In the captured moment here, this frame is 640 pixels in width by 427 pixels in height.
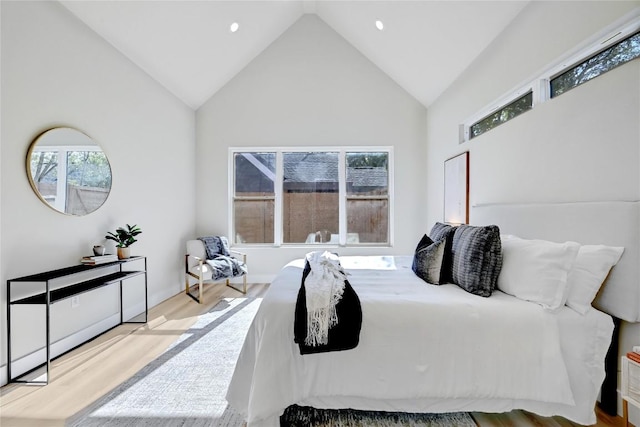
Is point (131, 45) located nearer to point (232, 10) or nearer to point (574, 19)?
point (232, 10)

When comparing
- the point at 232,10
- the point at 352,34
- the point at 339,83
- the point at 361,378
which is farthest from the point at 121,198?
the point at 352,34

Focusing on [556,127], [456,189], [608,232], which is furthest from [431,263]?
[456,189]

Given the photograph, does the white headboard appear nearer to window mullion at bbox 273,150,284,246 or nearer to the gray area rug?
the gray area rug

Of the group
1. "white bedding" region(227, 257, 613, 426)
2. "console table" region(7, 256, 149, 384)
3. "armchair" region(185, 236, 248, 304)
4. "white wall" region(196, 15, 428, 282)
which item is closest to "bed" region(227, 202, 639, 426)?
"white bedding" region(227, 257, 613, 426)

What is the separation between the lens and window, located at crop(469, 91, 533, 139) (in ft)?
8.72

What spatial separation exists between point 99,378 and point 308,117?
4.23 meters

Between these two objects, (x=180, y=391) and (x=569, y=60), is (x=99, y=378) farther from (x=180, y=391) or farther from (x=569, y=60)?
(x=569, y=60)

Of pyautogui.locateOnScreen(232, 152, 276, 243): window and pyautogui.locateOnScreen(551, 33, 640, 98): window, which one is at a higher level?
pyautogui.locateOnScreen(551, 33, 640, 98): window

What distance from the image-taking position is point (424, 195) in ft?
16.4

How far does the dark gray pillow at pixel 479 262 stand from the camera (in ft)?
6.35

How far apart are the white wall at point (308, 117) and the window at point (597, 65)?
2.72 m

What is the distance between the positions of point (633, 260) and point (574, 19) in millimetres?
1684

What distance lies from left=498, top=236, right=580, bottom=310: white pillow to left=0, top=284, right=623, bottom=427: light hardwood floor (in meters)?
0.73

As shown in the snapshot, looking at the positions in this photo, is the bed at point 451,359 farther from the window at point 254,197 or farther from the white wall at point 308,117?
the window at point 254,197
